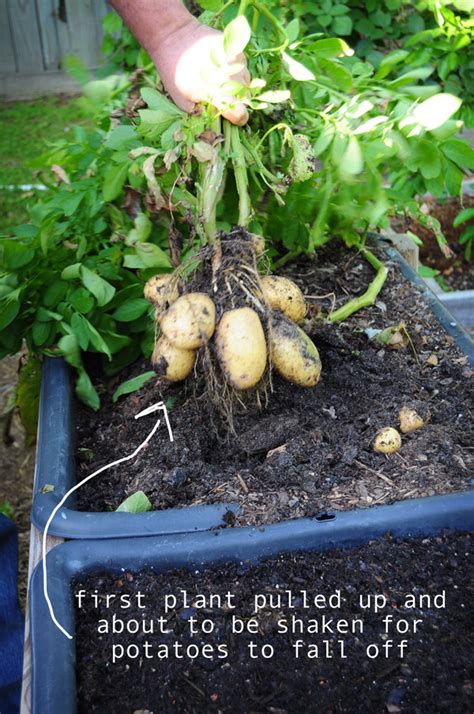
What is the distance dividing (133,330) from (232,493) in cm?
66

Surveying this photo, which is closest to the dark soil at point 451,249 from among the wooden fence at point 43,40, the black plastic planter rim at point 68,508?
the black plastic planter rim at point 68,508

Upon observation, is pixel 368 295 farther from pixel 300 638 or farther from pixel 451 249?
pixel 451 249

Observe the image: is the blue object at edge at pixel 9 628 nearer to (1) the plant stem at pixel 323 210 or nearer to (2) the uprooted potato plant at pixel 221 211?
(2) the uprooted potato plant at pixel 221 211

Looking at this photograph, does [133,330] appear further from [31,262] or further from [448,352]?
[448,352]

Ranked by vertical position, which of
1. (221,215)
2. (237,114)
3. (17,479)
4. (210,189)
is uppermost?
(237,114)

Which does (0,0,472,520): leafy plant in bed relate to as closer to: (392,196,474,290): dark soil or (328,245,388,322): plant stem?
(328,245,388,322): plant stem

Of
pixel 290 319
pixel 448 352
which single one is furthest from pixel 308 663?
pixel 448 352

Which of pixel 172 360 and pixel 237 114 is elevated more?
pixel 237 114

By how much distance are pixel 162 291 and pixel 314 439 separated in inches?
17.4

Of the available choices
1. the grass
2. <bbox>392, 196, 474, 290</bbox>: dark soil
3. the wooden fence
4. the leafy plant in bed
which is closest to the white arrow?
the leafy plant in bed

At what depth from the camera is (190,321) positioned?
4.75ft

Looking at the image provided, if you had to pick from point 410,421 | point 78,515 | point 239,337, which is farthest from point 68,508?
point 410,421

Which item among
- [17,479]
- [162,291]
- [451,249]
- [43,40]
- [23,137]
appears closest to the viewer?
[162,291]

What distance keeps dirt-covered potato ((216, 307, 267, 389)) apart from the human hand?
416mm
